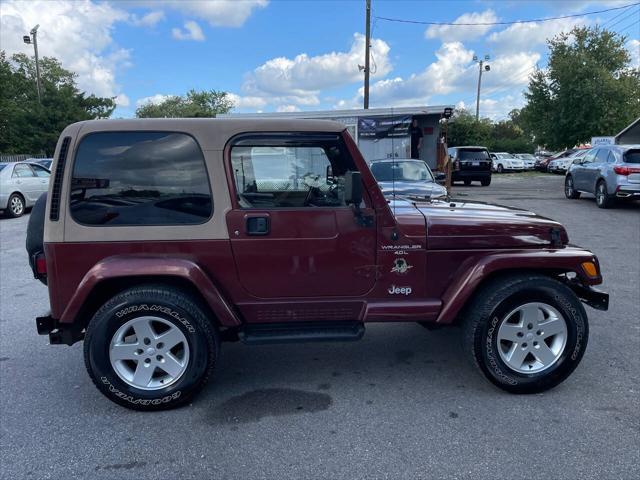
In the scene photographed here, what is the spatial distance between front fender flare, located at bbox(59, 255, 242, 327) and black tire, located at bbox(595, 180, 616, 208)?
41.0ft

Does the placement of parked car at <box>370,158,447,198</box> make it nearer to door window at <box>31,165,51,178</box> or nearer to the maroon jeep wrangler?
the maroon jeep wrangler

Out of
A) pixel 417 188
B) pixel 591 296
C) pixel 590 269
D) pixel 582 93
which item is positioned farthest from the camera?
pixel 582 93

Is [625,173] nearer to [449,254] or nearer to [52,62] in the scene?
[449,254]

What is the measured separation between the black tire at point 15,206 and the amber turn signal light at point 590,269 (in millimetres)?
13426

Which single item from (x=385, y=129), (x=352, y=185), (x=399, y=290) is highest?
(x=385, y=129)

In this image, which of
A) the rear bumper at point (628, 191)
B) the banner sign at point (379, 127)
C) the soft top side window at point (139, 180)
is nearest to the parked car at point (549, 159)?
the rear bumper at point (628, 191)

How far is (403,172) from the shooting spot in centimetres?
991

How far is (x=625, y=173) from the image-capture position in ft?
39.0

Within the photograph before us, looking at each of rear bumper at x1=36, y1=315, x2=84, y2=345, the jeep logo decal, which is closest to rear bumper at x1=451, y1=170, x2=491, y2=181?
the jeep logo decal

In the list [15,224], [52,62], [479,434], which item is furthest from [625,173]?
[52,62]

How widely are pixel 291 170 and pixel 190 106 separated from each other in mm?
72617

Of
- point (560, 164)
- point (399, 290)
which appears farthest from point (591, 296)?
point (560, 164)

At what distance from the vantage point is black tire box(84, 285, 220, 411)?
3062 millimetres

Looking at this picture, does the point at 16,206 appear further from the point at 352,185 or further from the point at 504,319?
the point at 504,319
